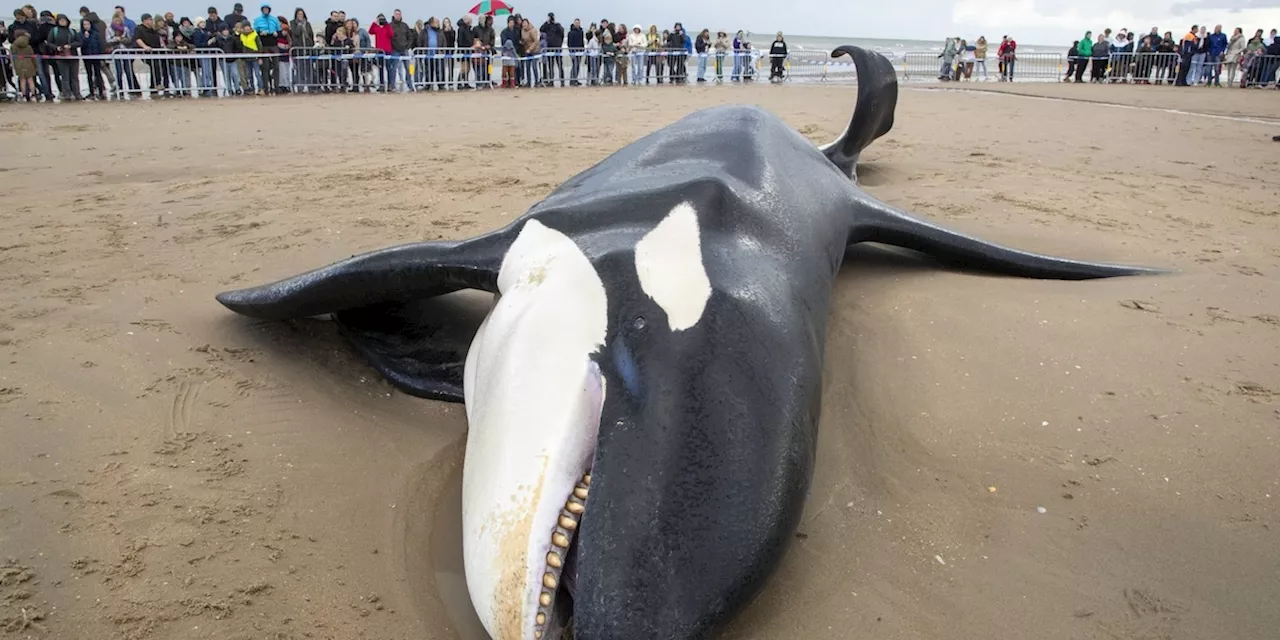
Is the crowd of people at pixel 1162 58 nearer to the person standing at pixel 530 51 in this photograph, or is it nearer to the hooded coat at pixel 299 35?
the person standing at pixel 530 51

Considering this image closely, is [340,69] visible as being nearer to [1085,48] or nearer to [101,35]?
[101,35]

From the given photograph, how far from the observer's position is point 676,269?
106 inches

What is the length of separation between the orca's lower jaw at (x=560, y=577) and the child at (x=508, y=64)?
2063 centimetres

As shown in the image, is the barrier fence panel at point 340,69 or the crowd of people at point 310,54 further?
the barrier fence panel at point 340,69

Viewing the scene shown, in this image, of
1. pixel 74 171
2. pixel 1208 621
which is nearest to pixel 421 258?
pixel 1208 621

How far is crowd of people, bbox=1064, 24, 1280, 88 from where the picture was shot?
23125mm

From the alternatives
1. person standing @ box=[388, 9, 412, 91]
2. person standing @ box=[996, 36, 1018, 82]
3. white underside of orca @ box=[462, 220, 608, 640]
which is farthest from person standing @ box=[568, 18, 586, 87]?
white underside of orca @ box=[462, 220, 608, 640]

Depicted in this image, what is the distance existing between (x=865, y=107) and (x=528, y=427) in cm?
526

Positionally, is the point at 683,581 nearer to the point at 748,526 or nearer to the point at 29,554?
the point at 748,526

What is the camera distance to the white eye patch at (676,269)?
99.3 inches

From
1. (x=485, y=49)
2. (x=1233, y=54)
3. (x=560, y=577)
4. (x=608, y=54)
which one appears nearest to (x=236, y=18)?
(x=485, y=49)

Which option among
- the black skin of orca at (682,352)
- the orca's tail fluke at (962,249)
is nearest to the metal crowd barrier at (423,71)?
the black skin of orca at (682,352)

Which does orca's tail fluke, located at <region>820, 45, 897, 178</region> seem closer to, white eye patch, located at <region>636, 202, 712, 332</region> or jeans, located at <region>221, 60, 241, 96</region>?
white eye patch, located at <region>636, 202, 712, 332</region>

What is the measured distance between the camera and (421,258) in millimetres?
3467
